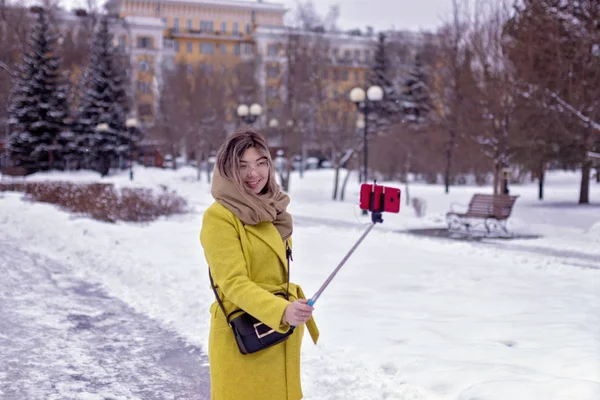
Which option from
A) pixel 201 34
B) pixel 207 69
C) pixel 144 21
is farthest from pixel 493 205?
pixel 201 34

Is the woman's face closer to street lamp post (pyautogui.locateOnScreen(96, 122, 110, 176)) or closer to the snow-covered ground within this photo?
the snow-covered ground

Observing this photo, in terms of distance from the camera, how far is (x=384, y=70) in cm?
5494

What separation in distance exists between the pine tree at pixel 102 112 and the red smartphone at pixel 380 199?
151ft

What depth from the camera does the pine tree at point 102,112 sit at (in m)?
48.5

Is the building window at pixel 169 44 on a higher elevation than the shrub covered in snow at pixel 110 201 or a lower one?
higher

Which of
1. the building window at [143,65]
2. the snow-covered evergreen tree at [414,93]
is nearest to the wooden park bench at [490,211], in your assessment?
the snow-covered evergreen tree at [414,93]

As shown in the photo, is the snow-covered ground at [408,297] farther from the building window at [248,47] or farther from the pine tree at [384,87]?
the building window at [248,47]

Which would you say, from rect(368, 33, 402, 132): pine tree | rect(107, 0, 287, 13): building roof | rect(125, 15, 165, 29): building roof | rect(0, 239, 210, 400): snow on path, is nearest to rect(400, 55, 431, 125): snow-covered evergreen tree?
rect(368, 33, 402, 132): pine tree

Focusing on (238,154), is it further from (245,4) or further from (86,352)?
(245,4)

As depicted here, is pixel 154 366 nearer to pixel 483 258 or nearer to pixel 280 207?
pixel 280 207

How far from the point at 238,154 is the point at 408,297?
6267mm

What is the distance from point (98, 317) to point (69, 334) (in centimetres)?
78

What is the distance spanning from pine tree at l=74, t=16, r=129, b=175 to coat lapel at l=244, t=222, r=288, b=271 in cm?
4602

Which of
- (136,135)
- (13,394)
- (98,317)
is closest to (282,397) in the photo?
(13,394)
